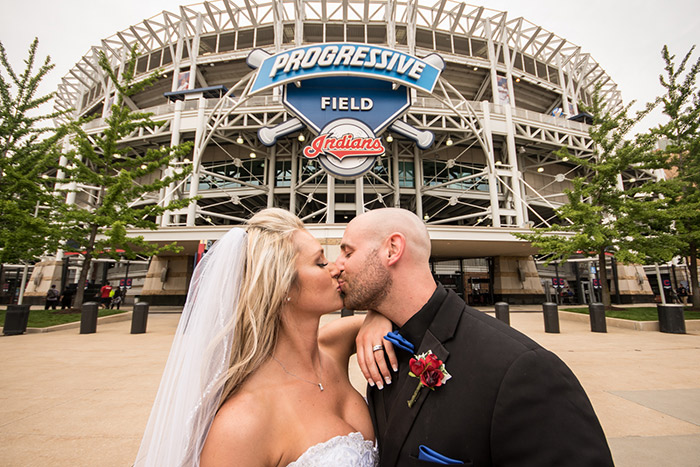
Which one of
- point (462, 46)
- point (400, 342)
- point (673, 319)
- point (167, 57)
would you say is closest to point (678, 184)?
point (673, 319)

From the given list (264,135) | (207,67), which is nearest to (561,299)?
(264,135)

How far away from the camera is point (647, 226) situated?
13.3 m

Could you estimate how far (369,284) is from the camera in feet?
6.25

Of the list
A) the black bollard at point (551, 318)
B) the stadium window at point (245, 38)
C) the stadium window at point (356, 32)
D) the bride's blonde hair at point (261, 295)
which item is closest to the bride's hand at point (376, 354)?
the bride's blonde hair at point (261, 295)

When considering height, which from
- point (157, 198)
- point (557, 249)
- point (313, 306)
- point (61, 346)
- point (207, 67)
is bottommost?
point (61, 346)

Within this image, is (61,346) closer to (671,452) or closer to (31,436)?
(31,436)

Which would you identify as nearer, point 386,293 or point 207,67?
point 386,293

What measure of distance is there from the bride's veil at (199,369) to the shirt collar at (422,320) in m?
0.98

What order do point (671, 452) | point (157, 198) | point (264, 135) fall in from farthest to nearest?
point (157, 198), point (264, 135), point (671, 452)

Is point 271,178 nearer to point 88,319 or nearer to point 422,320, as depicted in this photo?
point 88,319

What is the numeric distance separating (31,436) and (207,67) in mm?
33574

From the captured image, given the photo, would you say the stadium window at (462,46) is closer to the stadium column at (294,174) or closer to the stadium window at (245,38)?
the stadium column at (294,174)

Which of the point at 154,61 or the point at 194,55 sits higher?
the point at 154,61

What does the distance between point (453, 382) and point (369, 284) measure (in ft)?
2.29
